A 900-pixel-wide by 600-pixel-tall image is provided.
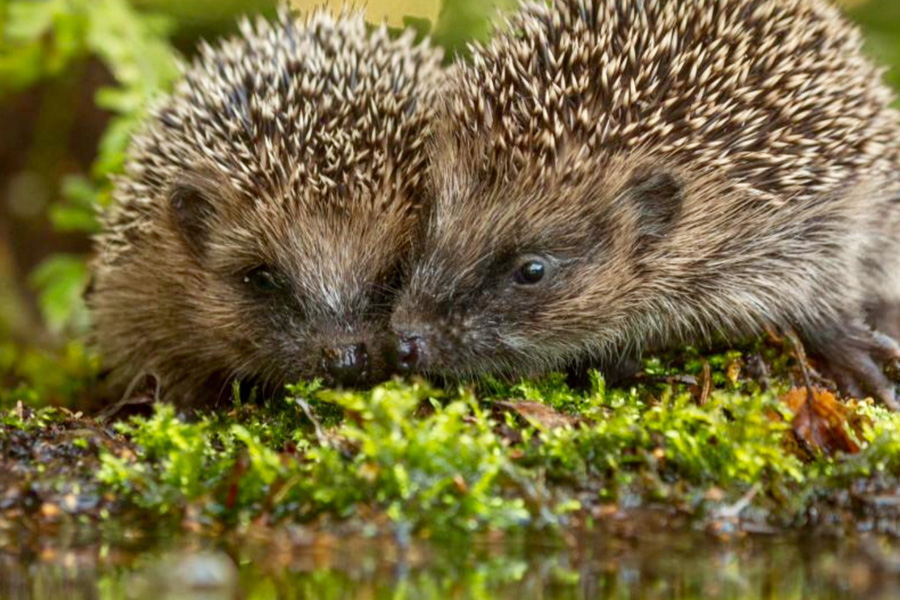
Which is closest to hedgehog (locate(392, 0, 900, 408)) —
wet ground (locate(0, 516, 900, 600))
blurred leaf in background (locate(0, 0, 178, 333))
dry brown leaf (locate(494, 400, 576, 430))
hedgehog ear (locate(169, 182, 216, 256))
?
dry brown leaf (locate(494, 400, 576, 430))

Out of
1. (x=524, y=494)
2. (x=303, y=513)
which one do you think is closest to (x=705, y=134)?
(x=524, y=494)

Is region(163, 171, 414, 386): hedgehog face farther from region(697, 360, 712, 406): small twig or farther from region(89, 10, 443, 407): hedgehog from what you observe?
region(697, 360, 712, 406): small twig

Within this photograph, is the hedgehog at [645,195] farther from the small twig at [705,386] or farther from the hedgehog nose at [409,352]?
the small twig at [705,386]

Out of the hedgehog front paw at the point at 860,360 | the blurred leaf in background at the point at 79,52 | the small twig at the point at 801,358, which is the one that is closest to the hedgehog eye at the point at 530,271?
the small twig at the point at 801,358

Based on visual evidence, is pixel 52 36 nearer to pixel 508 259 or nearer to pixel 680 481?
pixel 508 259

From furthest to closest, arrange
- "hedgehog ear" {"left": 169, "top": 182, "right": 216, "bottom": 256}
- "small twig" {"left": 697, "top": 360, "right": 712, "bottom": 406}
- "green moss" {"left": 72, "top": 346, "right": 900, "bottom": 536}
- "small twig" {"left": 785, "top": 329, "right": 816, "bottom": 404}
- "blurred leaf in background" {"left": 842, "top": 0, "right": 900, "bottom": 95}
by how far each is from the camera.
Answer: "blurred leaf in background" {"left": 842, "top": 0, "right": 900, "bottom": 95} < "hedgehog ear" {"left": 169, "top": 182, "right": 216, "bottom": 256} < "small twig" {"left": 697, "top": 360, "right": 712, "bottom": 406} < "small twig" {"left": 785, "top": 329, "right": 816, "bottom": 404} < "green moss" {"left": 72, "top": 346, "right": 900, "bottom": 536}

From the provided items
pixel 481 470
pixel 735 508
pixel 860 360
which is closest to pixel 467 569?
pixel 481 470

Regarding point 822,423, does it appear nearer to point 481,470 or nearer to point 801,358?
point 801,358
